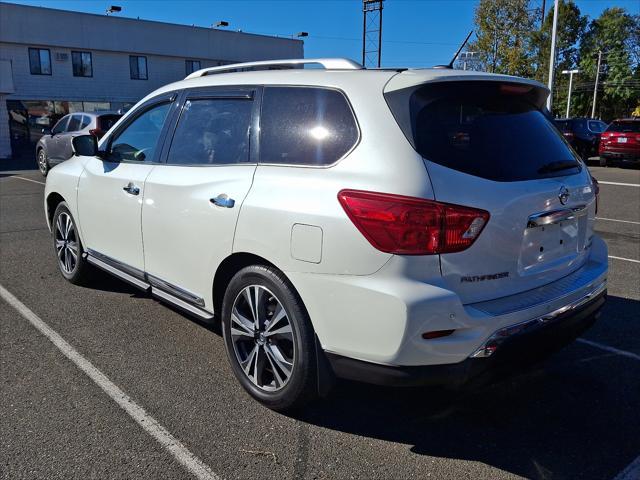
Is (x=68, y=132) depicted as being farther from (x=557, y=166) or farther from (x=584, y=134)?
(x=584, y=134)

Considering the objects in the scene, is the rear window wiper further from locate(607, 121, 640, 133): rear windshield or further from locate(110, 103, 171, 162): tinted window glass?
locate(607, 121, 640, 133): rear windshield

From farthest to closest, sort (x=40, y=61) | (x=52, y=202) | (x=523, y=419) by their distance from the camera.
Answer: (x=40, y=61) < (x=52, y=202) < (x=523, y=419)

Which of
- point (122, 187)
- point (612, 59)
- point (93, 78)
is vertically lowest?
point (122, 187)

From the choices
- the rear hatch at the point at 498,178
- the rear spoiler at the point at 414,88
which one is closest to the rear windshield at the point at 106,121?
the rear spoiler at the point at 414,88

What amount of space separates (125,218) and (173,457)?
6.95 ft

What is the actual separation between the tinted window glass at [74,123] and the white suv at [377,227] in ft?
43.4

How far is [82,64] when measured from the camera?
1389 inches

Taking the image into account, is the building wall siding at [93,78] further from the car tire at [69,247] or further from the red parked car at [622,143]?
the car tire at [69,247]

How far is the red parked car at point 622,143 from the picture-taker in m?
20.0

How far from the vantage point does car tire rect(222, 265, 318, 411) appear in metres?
2.91

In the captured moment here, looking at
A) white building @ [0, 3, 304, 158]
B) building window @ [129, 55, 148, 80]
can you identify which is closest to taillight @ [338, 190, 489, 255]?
white building @ [0, 3, 304, 158]

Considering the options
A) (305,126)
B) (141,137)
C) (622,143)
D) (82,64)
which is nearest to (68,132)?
(141,137)

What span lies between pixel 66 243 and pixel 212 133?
264 centimetres

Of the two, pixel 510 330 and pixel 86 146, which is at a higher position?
pixel 86 146
